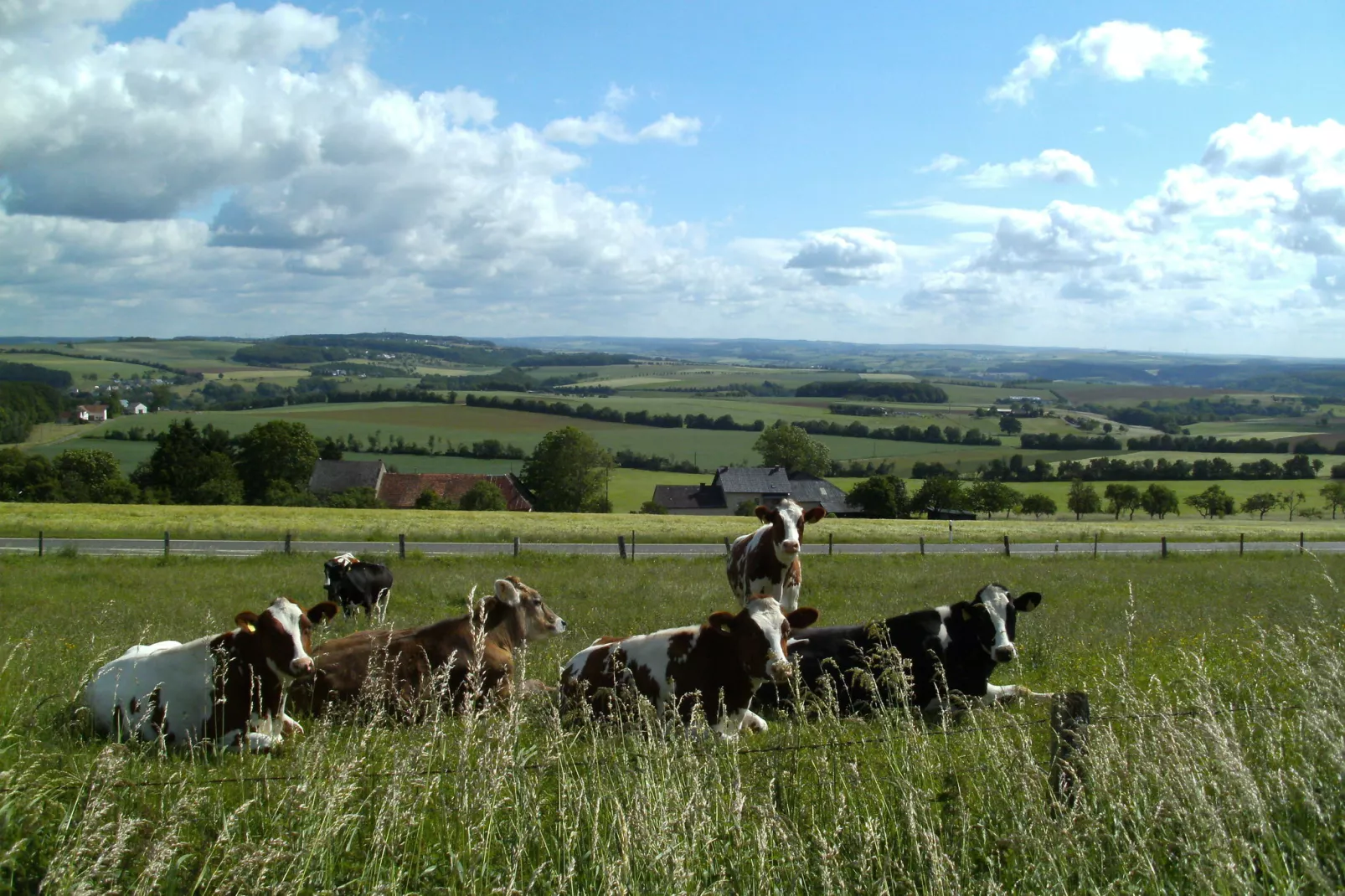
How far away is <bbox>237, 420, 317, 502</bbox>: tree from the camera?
75.4m

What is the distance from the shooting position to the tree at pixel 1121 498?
244 feet

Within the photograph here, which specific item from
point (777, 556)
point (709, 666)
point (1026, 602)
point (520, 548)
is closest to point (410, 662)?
point (709, 666)

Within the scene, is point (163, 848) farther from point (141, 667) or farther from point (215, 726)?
point (141, 667)

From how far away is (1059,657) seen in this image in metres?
11.1

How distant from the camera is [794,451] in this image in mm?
96312

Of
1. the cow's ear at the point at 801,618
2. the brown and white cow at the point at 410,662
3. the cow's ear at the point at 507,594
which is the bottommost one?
the brown and white cow at the point at 410,662

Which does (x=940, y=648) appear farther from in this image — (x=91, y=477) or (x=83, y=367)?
(x=83, y=367)

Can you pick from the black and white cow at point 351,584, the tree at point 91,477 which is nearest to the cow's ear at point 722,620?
the black and white cow at point 351,584

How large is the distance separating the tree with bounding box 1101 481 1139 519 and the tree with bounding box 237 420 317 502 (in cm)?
6266

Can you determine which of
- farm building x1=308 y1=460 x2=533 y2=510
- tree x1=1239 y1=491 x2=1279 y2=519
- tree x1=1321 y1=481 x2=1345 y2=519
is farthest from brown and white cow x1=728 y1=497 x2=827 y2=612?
tree x1=1321 y1=481 x2=1345 y2=519

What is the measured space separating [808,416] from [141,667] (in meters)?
129

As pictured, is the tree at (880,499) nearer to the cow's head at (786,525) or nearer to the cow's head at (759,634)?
the cow's head at (786,525)

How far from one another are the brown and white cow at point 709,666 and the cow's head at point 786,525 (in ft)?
12.8

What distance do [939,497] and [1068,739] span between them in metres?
71.6
